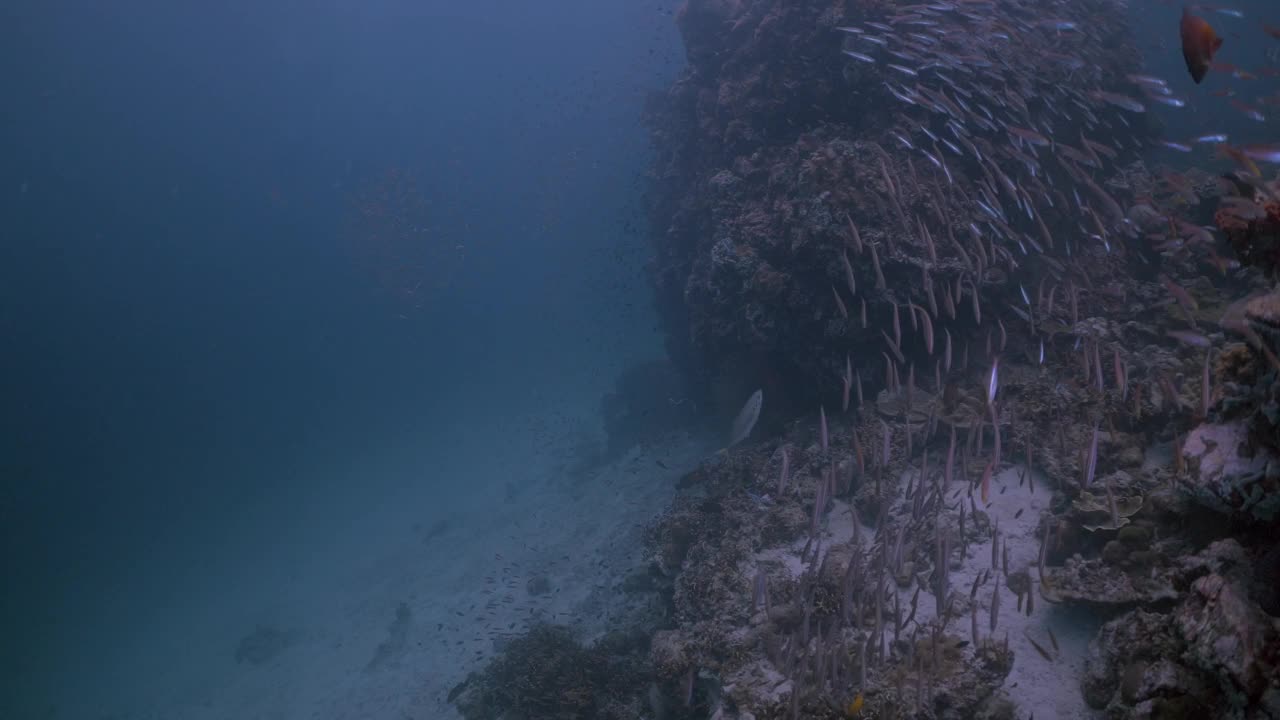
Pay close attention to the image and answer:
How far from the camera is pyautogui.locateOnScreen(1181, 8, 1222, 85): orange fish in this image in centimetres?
284

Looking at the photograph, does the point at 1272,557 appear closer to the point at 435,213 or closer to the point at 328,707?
the point at 328,707

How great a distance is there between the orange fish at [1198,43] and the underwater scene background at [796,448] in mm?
27

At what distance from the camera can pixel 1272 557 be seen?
3.24m

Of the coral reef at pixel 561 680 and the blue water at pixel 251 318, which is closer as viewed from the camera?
the coral reef at pixel 561 680

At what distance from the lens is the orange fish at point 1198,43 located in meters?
2.84

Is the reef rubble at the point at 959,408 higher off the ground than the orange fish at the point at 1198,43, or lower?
lower

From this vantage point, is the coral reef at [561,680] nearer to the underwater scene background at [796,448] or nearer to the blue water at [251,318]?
the underwater scene background at [796,448]

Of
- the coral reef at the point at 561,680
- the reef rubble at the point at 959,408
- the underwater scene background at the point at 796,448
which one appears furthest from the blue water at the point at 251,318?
the coral reef at the point at 561,680

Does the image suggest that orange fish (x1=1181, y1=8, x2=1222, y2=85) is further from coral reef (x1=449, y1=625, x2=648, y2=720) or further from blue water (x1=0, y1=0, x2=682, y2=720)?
blue water (x1=0, y1=0, x2=682, y2=720)

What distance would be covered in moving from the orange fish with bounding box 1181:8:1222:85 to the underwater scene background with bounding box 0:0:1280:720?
0.09 feet

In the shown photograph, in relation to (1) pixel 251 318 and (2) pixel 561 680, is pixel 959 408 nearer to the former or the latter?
(2) pixel 561 680

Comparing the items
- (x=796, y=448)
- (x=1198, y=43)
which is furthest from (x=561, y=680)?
(x=1198, y=43)

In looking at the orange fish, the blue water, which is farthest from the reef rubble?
the blue water

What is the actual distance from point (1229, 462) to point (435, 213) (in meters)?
113
